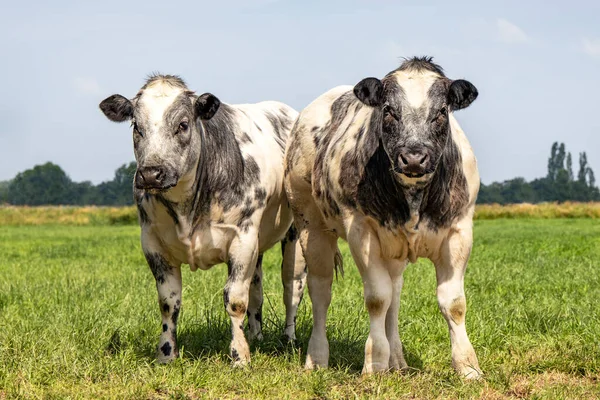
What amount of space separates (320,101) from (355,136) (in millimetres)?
1322

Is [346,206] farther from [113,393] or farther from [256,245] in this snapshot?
[113,393]

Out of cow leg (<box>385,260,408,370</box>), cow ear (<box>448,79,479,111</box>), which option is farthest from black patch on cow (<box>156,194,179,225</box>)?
cow ear (<box>448,79,479,111</box>)

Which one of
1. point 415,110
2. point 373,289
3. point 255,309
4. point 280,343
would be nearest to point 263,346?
point 280,343

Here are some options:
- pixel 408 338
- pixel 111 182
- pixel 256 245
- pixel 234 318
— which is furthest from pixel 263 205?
pixel 111 182

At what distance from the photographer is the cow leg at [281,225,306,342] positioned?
28.3 ft

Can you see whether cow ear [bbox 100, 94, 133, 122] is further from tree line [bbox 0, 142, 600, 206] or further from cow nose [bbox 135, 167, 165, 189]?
tree line [bbox 0, 142, 600, 206]

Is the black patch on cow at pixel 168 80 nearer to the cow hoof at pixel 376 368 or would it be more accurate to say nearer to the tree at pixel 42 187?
the cow hoof at pixel 376 368

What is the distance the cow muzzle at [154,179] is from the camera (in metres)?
6.47

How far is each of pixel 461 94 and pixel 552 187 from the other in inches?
6139

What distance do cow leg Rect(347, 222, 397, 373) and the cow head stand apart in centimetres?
149

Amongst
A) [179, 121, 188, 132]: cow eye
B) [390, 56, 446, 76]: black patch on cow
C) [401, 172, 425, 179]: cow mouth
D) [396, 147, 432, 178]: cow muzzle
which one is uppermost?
[390, 56, 446, 76]: black patch on cow

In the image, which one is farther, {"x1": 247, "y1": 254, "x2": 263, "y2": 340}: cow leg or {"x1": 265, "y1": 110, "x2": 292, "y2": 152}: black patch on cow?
{"x1": 247, "y1": 254, "x2": 263, "y2": 340}: cow leg

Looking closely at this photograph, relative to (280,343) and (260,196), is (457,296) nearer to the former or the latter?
(260,196)

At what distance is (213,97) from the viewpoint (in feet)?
23.2
